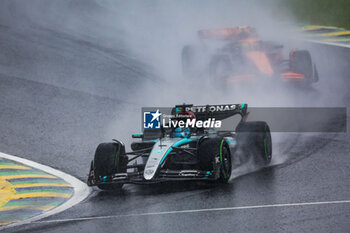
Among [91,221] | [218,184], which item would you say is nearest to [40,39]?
[218,184]

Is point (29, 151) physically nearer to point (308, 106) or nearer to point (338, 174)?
point (338, 174)

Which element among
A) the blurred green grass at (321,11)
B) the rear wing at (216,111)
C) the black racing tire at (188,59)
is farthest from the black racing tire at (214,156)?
the blurred green grass at (321,11)

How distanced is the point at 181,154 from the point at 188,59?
33.3 feet

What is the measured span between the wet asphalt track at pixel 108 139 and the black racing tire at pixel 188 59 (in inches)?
52.2

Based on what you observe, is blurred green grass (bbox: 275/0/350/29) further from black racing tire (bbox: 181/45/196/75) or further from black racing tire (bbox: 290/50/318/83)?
black racing tire (bbox: 290/50/318/83)

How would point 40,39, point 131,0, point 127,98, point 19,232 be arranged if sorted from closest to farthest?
1. point 19,232
2. point 127,98
3. point 40,39
4. point 131,0

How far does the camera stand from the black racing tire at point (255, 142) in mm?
10258

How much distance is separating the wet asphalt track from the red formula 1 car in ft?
3.69

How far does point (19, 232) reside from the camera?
253 inches

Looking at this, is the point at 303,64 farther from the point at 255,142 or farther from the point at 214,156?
the point at 214,156

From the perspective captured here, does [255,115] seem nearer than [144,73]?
Yes

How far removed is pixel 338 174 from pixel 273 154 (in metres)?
2.52

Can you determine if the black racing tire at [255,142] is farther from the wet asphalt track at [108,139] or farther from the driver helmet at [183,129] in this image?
the driver helmet at [183,129]

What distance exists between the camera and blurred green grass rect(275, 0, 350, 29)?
22.3 meters
